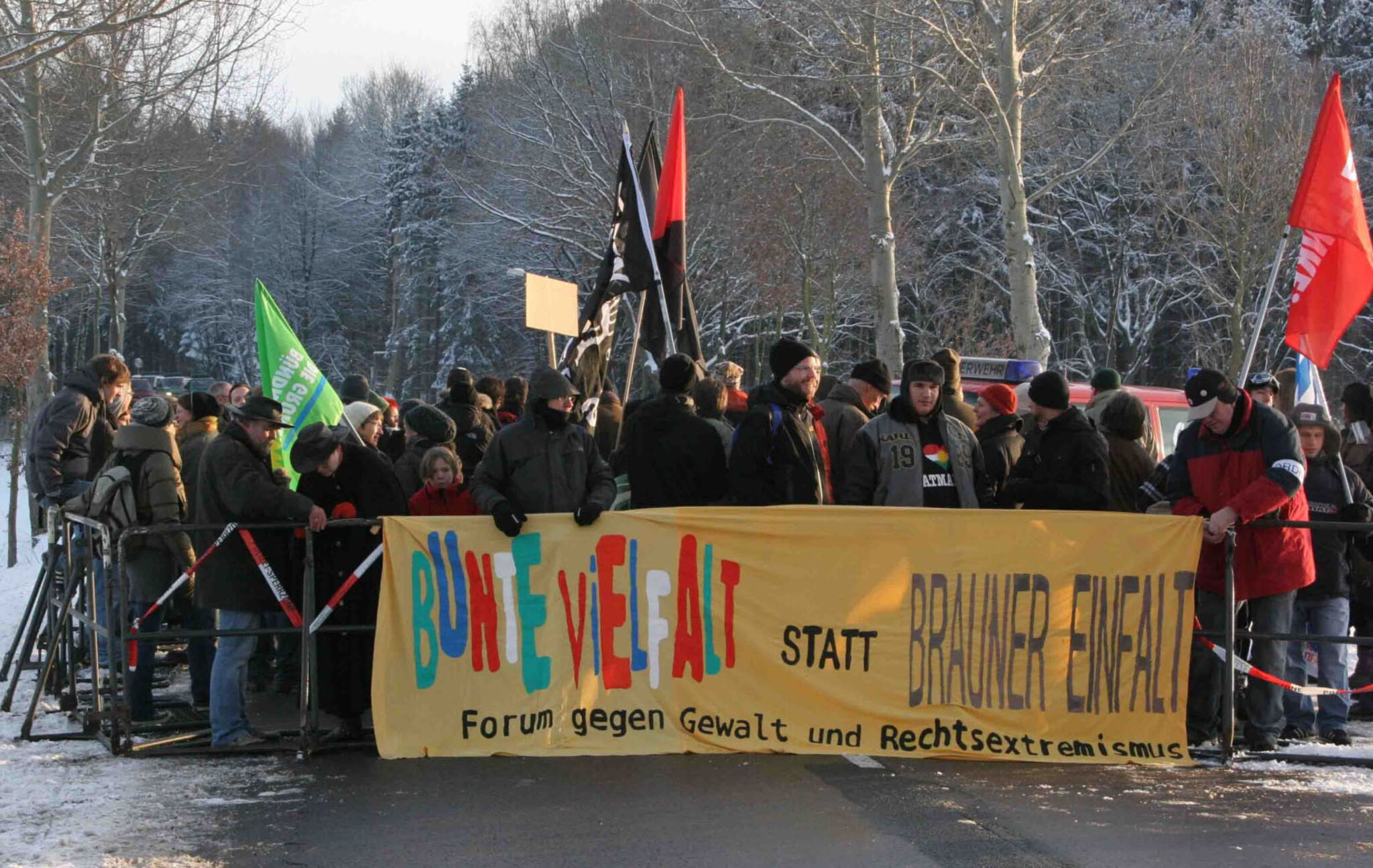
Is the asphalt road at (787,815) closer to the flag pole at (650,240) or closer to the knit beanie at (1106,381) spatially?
the knit beanie at (1106,381)

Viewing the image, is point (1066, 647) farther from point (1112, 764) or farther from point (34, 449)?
point (34, 449)

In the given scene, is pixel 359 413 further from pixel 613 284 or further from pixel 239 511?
pixel 239 511

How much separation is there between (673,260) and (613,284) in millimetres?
600

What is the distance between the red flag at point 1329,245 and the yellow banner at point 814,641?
2.22 metres

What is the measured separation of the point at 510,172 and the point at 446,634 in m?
33.0

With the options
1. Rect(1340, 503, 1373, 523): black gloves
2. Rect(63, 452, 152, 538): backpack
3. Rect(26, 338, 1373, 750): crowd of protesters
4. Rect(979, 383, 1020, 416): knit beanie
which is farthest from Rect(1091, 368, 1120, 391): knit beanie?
Rect(63, 452, 152, 538): backpack

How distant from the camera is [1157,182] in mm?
35625

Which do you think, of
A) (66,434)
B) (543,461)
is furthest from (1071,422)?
(66,434)

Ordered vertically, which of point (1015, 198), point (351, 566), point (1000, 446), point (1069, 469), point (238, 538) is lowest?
point (351, 566)

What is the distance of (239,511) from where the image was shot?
727 centimetres

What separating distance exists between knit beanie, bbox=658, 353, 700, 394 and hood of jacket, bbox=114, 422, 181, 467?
2717 mm

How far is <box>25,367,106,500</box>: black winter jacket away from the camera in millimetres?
9562

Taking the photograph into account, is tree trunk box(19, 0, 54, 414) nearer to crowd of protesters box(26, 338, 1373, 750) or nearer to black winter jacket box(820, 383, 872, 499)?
crowd of protesters box(26, 338, 1373, 750)

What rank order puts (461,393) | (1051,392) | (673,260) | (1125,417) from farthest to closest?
1. (673,260)
2. (461,393)
3. (1125,417)
4. (1051,392)
